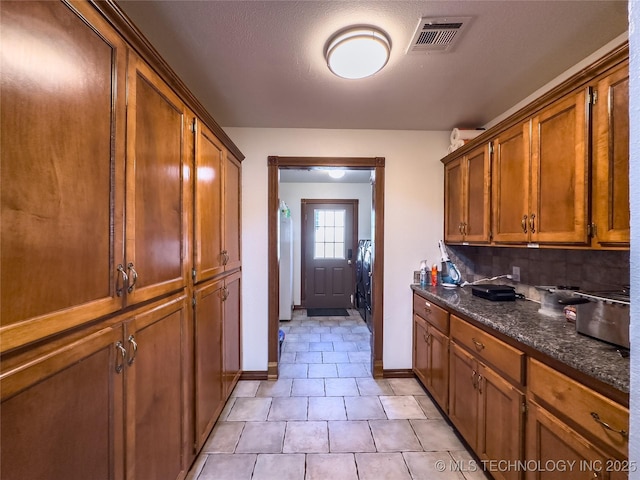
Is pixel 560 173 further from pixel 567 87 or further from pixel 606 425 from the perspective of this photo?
pixel 606 425

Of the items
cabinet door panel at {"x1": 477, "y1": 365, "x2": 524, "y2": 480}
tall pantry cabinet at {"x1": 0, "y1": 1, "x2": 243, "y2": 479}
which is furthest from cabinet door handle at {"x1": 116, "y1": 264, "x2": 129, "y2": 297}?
cabinet door panel at {"x1": 477, "y1": 365, "x2": 524, "y2": 480}

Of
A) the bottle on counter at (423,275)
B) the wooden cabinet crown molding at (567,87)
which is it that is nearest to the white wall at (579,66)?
the wooden cabinet crown molding at (567,87)

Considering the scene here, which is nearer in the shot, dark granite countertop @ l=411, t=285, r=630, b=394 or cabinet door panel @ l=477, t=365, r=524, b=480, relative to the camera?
dark granite countertop @ l=411, t=285, r=630, b=394

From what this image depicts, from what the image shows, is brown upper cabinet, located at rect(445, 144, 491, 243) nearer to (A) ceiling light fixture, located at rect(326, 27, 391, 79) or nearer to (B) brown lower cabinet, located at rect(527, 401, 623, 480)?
(A) ceiling light fixture, located at rect(326, 27, 391, 79)

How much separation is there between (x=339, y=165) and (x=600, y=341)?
7.15ft

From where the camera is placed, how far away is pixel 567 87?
142 cm

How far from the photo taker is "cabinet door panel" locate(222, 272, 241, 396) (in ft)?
7.30

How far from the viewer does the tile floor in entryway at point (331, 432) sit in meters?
1.67

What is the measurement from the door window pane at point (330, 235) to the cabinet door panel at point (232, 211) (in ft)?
9.33

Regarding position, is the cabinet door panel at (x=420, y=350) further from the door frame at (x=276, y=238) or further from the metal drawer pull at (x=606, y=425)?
the metal drawer pull at (x=606, y=425)

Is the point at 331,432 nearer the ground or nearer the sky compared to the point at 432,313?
nearer the ground

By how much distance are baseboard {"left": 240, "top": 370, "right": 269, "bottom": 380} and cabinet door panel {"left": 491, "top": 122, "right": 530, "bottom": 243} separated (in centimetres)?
233

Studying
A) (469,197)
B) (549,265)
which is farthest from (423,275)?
(549,265)

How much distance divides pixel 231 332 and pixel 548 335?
83.3 inches
